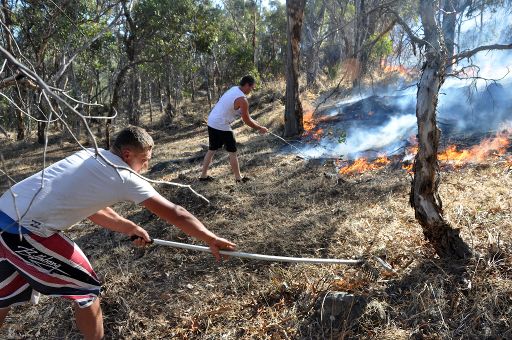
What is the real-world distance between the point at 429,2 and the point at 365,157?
328cm

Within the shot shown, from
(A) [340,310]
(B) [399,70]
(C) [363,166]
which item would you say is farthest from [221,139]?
(B) [399,70]

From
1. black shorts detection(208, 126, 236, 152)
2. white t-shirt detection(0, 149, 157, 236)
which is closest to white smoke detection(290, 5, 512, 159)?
black shorts detection(208, 126, 236, 152)

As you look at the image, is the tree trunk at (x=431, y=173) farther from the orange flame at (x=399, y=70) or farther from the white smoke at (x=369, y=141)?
the orange flame at (x=399, y=70)

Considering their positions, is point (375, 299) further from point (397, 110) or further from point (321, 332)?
point (397, 110)

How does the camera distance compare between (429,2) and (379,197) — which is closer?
(429,2)

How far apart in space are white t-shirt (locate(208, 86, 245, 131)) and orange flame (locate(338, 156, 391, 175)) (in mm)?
1863

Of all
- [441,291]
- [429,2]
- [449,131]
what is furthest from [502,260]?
[449,131]

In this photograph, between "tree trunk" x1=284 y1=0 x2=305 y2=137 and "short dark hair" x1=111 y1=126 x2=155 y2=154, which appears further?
"tree trunk" x1=284 y1=0 x2=305 y2=137

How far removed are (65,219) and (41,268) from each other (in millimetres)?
291

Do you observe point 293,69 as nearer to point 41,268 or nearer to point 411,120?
point 411,120

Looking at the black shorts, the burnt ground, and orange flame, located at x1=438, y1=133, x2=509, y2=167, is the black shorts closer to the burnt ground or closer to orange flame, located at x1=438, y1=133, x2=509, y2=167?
the burnt ground

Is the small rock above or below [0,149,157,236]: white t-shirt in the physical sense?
below

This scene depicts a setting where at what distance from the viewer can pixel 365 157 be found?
7.23 m

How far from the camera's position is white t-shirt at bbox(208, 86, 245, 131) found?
19.2ft
